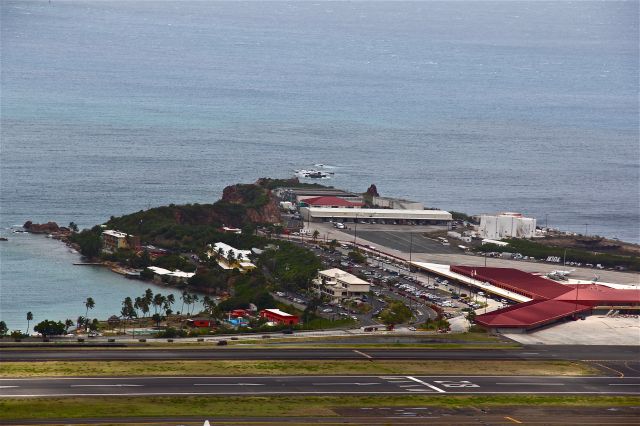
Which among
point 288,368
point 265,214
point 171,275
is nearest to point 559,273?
point 171,275

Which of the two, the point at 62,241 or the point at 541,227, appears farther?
the point at 541,227

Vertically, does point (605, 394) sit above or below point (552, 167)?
below

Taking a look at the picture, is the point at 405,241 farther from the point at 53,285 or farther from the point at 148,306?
the point at 148,306

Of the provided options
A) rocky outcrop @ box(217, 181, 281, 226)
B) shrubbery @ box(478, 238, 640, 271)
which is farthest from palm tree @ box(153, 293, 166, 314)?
shrubbery @ box(478, 238, 640, 271)

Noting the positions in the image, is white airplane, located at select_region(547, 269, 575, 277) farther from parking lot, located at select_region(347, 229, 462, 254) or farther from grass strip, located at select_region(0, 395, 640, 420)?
grass strip, located at select_region(0, 395, 640, 420)

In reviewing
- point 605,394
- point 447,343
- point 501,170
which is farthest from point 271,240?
point 501,170

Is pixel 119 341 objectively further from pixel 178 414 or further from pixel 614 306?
pixel 614 306
